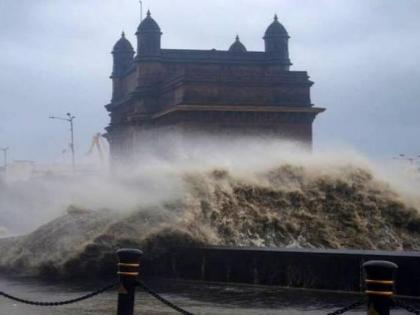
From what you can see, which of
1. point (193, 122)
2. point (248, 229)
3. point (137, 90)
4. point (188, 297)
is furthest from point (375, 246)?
point (137, 90)

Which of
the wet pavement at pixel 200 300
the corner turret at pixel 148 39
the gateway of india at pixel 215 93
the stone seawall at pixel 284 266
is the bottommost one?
the wet pavement at pixel 200 300

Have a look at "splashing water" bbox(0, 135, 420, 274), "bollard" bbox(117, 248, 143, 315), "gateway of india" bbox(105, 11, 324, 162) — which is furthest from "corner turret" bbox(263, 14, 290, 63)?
"bollard" bbox(117, 248, 143, 315)

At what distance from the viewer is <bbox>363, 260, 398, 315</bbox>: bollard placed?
4797mm

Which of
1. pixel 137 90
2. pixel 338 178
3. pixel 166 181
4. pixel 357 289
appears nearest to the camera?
pixel 357 289

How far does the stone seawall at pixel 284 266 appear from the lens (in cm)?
798

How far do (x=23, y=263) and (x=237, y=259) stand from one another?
12.6 feet

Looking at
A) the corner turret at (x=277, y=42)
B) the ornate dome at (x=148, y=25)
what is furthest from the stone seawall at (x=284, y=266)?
the corner turret at (x=277, y=42)

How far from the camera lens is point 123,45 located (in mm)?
45406

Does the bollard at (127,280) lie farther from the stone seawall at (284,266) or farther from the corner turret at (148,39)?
the corner turret at (148,39)

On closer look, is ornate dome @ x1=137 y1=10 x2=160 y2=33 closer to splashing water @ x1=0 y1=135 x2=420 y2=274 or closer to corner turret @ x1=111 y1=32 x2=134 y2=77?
corner turret @ x1=111 y1=32 x2=134 y2=77

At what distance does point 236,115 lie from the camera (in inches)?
1314

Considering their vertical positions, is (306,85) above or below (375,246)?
above

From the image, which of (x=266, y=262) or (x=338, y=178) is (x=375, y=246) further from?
(x=266, y=262)

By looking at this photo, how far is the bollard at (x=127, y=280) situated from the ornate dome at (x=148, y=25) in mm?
32291
